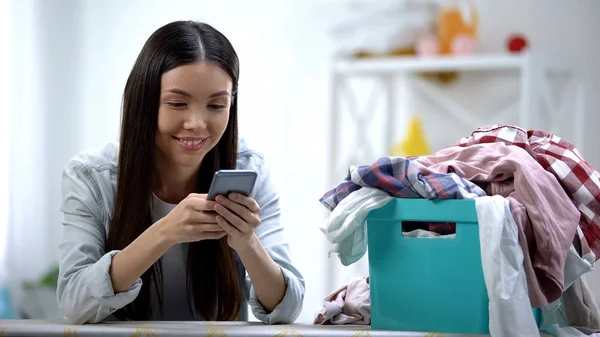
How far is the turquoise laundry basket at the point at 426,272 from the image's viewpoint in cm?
122

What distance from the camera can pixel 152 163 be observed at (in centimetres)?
155

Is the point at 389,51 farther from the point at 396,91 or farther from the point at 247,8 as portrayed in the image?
the point at 247,8

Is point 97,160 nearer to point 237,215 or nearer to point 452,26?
point 237,215

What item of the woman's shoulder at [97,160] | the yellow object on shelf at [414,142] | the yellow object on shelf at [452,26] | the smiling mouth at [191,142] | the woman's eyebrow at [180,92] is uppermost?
the yellow object on shelf at [452,26]

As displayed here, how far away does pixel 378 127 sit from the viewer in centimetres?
347

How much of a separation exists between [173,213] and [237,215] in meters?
0.10

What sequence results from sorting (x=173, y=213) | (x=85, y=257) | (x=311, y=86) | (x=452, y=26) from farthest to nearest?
(x=311, y=86) < (x=452, y=26) < (x=85, y=257) < (x=173, y=213)

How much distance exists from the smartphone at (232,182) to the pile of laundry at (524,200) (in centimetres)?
14

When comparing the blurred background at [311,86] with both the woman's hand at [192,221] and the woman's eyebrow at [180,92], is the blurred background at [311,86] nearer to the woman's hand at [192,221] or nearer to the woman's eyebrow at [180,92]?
the woman's eyebrow at [180,92]

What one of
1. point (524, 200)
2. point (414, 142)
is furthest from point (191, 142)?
point (414, 142)

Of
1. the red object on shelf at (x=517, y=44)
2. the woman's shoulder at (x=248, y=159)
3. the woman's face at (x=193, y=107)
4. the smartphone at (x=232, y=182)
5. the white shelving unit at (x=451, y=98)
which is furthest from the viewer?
the red object on shelf at (x=517, y=44)

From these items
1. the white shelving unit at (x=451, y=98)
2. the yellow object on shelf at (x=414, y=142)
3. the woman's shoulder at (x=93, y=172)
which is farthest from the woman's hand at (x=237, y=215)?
the yellow object on shelf at (x=414, y=142)

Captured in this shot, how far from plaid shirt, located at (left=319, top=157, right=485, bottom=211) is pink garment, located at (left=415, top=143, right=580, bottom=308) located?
3cm

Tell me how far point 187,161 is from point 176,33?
0.77 ft
